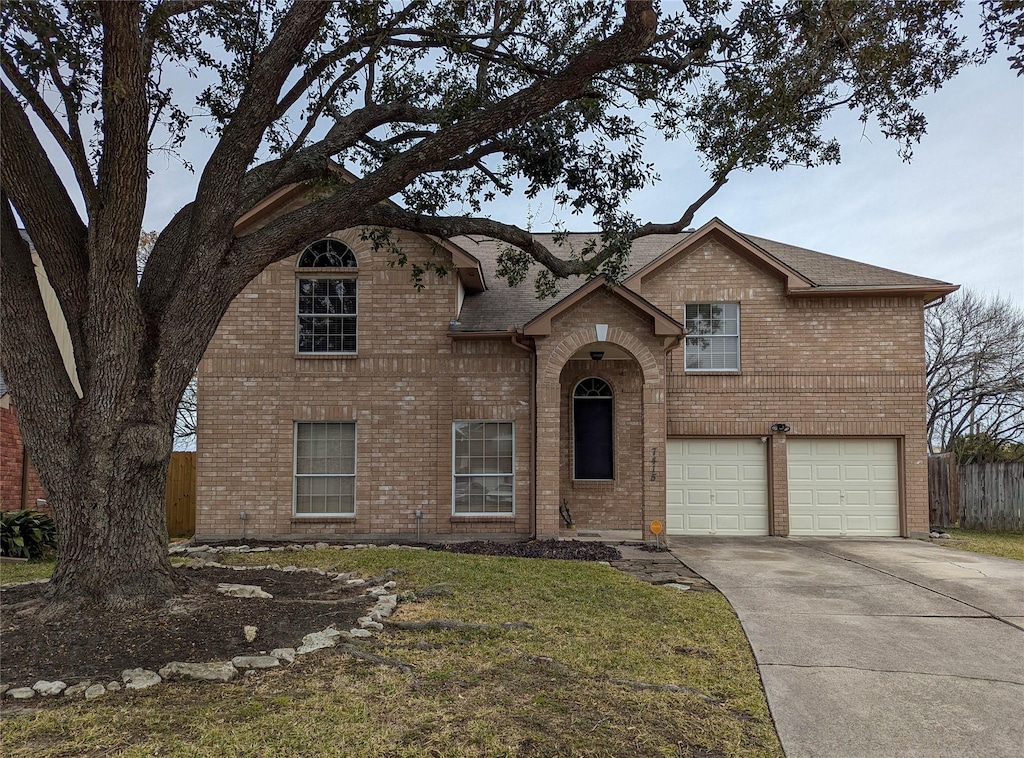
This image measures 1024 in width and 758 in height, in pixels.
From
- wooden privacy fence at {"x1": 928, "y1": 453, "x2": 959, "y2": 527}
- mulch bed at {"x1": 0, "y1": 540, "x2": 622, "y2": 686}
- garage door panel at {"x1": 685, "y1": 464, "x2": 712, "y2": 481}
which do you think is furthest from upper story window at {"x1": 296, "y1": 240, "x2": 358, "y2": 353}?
wooden privacy fence at {"x1": 928, "y1": 453, "x2": 959, "y2": 527}

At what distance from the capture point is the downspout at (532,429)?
42.4ft

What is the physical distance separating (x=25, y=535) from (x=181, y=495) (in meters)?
4.35

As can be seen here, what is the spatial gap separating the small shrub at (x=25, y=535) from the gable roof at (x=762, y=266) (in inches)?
303

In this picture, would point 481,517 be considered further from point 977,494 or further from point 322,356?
point 977,494

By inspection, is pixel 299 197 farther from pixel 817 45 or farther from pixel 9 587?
pixel 817 45

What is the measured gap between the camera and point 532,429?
13305 mm

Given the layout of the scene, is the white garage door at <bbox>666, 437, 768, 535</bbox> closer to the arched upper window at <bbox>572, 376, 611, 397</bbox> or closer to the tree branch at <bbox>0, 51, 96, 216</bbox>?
the arched upper window at <bbox>572, 376, 611, 397</bbox>

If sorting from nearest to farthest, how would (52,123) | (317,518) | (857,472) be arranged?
(52,123), (317,518), (857,472)

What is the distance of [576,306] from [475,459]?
3.53 m

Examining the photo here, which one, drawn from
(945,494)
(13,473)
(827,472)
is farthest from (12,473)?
(945,494)

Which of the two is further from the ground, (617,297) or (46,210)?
(617,297)

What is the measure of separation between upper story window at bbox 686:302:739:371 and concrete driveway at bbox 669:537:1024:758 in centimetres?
472

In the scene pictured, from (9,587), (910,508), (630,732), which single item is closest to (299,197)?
(9,587)

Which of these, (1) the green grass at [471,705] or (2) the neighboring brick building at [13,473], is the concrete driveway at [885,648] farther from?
(2) the neighboring brick building at [13,473]
